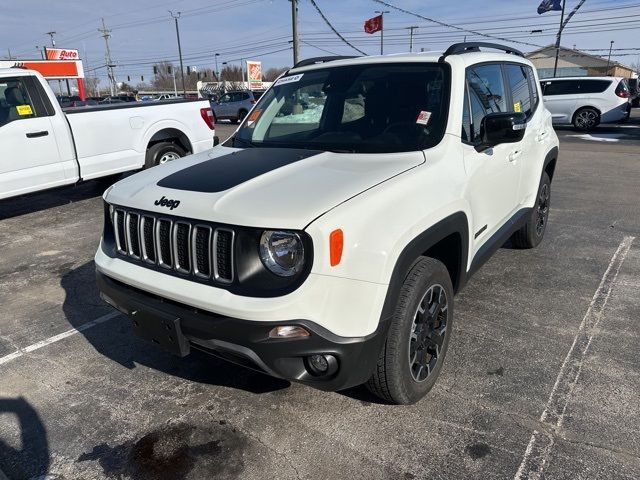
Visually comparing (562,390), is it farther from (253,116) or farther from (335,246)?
(253,116)

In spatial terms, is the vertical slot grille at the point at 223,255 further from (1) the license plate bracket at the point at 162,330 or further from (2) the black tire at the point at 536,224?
(2) the black tire at the point at 536,224

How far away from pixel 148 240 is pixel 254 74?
1953 inches

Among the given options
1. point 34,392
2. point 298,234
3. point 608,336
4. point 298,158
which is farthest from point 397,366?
point 34,392

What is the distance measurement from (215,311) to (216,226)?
381 mm

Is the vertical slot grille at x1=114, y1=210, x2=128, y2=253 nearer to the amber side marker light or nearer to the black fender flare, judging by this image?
the amber side marker light

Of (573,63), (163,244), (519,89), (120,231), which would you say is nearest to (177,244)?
(163,244)

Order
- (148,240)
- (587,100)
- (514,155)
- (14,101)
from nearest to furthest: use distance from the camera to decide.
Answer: (148,240)
(514,155)
(14,101)
(587,100)

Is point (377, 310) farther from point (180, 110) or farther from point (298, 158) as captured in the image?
point (180, 110)

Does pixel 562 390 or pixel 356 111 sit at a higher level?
pixel 356 111

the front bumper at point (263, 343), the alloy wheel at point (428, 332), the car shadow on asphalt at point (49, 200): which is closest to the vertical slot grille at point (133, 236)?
the front bumper at point (263, 343)

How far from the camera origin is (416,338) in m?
2.68

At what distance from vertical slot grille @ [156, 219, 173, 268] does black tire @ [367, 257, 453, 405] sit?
115 centimetres

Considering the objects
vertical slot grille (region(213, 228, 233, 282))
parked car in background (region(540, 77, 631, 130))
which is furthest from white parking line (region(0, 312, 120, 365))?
parked car in background (region(540, 77, 631, 130))

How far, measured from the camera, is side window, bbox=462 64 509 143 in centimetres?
325
